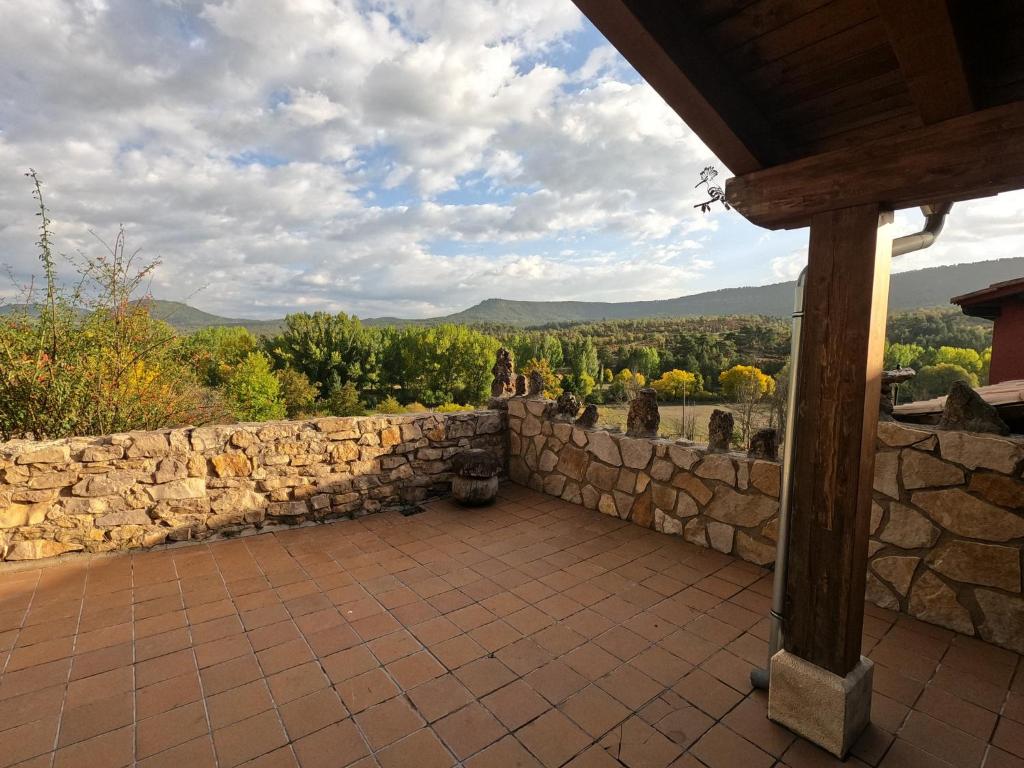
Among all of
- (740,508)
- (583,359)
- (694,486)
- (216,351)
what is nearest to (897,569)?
(740,508)

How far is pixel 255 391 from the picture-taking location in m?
21.5

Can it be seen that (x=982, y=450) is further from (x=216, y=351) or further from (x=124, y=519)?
(x=216, y=351)

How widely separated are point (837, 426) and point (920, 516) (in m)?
1.58

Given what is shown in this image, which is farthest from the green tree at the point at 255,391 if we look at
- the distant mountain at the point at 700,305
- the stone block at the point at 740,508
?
the stone block at the point at 740,508

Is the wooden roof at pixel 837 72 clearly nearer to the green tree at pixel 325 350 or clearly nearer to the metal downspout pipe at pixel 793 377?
the metal downspout pipe at pixel 793 377

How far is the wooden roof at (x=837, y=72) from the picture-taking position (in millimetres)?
1235

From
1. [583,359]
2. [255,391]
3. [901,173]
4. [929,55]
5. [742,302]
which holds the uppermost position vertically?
[742,302]

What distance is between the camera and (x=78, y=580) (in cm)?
319

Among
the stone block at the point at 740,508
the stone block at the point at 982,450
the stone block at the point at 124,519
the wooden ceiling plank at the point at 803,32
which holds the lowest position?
the stone block at the point at 124,519

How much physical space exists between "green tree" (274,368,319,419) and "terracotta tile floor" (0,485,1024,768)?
2457cm

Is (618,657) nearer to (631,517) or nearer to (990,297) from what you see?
(631,517)

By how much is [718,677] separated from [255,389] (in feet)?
76.0

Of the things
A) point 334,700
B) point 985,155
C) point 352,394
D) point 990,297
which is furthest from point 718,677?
point 352,394

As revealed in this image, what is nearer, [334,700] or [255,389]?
[334,700]
